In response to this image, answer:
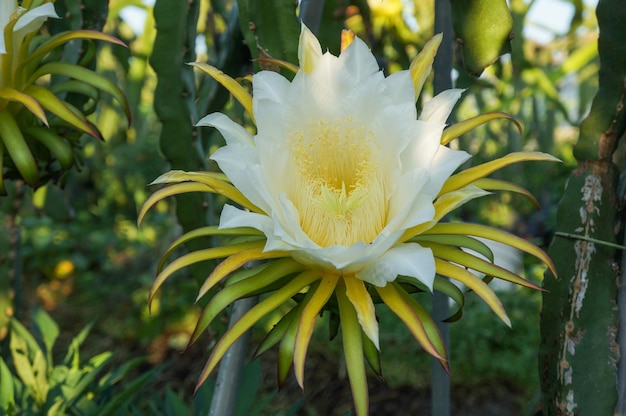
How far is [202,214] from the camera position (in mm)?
979

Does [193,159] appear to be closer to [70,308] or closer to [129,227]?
[70,308]

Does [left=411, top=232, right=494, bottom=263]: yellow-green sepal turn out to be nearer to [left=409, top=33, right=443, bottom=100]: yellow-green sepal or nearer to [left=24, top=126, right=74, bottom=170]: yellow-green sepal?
[left=409, top=33, right=443, bottom=100]: yellow-green sepal

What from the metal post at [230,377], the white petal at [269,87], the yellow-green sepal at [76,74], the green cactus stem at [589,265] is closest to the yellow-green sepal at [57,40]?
the yellow-green sepal at [76,74]

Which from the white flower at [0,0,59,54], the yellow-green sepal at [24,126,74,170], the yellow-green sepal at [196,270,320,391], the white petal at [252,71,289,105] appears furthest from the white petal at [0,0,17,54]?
the yellow-green sepal at [196,270,320,391]

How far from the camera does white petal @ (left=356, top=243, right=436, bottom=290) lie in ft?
1.78

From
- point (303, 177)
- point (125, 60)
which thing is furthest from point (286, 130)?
point (125, 60)

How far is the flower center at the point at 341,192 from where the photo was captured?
66cm

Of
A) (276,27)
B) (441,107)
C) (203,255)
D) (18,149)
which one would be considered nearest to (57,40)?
(18,149)

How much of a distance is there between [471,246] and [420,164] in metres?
0.10

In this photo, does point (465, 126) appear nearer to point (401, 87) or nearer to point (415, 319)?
point (401, 87)

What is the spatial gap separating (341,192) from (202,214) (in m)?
0.35

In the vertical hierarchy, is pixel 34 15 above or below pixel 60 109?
above

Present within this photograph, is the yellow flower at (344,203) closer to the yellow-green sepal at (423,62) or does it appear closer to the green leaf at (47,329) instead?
the yellow-green sepal at (423,62)

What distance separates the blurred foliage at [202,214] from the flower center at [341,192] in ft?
0.77
